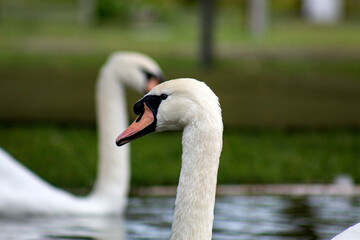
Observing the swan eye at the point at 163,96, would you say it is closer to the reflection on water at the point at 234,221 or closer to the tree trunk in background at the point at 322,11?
the reflection on water at the point at 234,221

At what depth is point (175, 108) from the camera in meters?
3.87

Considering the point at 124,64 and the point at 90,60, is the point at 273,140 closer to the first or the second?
the point at 124,64

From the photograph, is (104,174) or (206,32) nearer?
(104,174)

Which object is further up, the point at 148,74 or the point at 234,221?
the point at 148,74

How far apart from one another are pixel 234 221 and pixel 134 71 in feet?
4.25

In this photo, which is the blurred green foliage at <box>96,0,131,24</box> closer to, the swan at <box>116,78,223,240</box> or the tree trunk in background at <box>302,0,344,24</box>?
the tree trunk in background at <box>302,0,344,24</box>

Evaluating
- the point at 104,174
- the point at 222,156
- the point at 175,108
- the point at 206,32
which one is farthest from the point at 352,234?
the point at 206,32

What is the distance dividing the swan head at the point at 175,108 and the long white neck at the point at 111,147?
2.64 m

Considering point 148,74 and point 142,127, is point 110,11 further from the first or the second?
point 142,127

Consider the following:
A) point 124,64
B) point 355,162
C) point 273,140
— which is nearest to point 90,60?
point 273,140

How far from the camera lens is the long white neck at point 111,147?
657 centimetres

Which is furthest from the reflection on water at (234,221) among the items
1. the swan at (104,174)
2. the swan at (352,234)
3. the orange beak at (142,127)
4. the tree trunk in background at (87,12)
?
the tree trunk in background at (87,12)

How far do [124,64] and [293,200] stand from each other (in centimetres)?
153

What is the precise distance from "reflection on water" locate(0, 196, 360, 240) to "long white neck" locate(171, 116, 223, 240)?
194cm
